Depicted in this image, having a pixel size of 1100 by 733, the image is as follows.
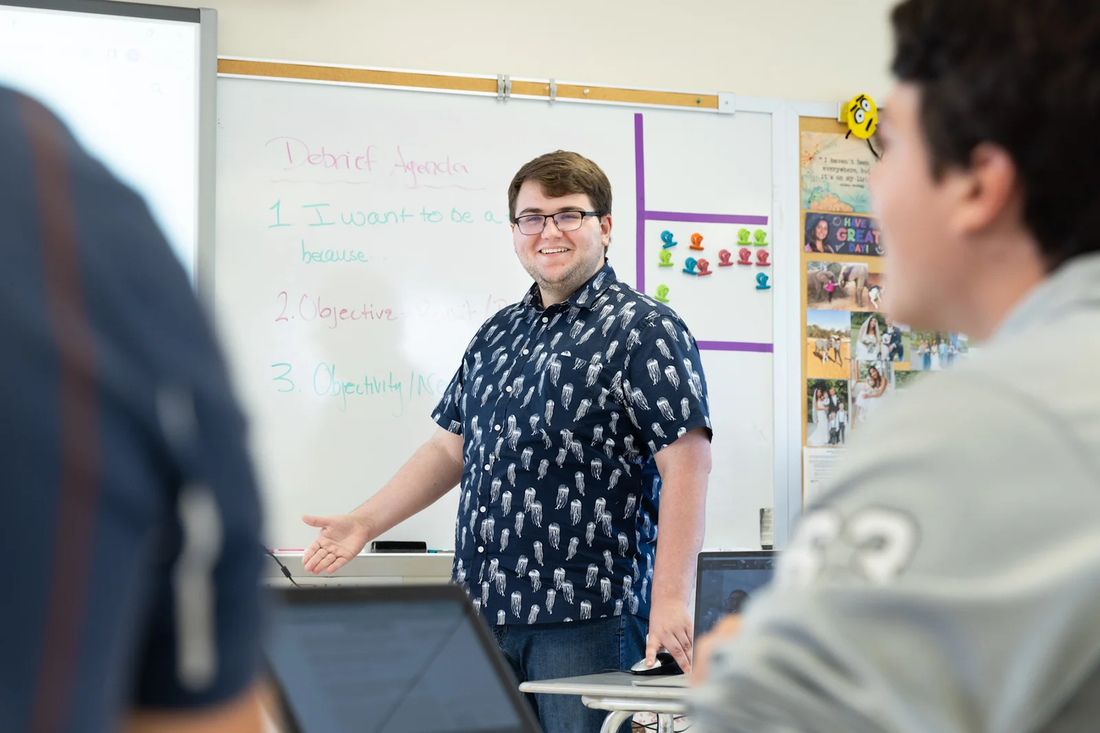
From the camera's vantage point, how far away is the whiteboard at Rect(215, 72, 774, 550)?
2805mm

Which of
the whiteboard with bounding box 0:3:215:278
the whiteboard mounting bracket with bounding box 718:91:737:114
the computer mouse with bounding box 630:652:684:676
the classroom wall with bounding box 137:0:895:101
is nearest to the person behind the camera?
the computer mouse with bounding box 630:652:684:676

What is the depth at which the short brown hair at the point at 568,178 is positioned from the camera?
2.26 m

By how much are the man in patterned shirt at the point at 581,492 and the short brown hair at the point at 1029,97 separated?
4.70 feet

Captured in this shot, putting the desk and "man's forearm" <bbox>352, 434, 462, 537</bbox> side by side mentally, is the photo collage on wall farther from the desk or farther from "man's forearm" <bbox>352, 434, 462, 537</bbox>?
the desk

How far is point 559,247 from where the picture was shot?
2.23 m

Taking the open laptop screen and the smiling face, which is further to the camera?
the smiling face

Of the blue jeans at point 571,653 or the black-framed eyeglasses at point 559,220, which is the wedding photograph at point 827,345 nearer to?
the black-framed eyeglasses at point 559,220

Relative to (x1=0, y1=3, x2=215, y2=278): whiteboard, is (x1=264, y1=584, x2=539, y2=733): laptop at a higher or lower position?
lower

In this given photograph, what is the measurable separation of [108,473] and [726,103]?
3067 mm

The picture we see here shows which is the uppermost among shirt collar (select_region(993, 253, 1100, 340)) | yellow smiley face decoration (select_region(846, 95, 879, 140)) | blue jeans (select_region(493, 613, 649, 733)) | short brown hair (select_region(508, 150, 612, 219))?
yellow smiley face decoration (select_region(846, 95, 879, 140))

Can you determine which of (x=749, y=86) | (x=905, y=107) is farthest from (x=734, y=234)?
(x=905, y=107)

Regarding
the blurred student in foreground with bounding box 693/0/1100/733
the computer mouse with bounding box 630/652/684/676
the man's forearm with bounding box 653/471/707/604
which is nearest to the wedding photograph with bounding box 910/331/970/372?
the man's forearm with bounding box 653/471/707/604

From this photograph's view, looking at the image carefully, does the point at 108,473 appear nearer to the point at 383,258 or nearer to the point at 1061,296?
the point at 1061,296

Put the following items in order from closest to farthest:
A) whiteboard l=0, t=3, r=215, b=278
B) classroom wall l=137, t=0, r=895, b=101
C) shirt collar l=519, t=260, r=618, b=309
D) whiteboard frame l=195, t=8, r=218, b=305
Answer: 1. shirt collar l=519, t=260, r=618, b=309
2. whiteboard l=0, t=3, r=215, b=278
3. whiteboard frame l=195, t=8, r=218, b=305
4. classroom wall l=137, t=0, r=895, b=101
